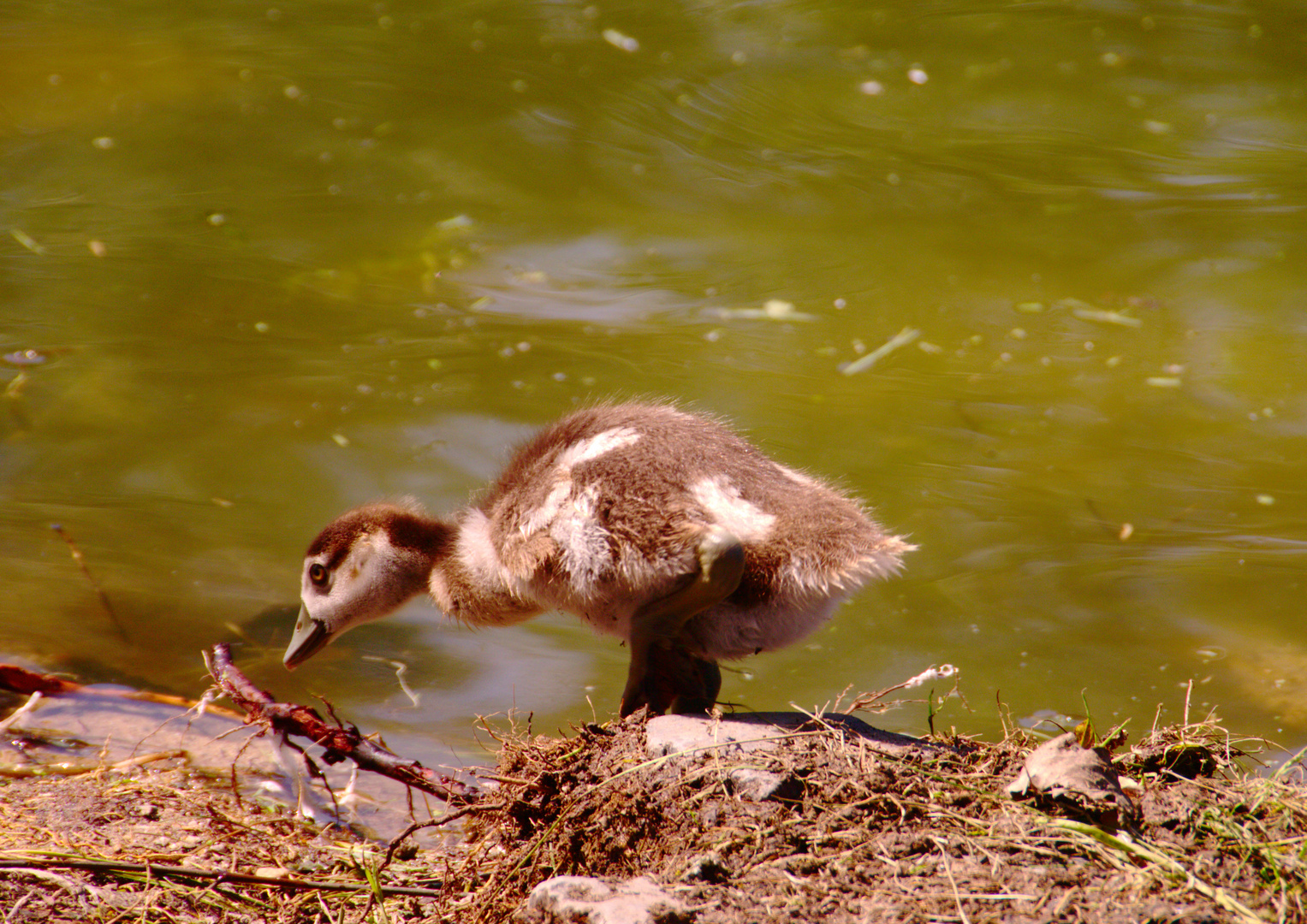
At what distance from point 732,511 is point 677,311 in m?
4.16

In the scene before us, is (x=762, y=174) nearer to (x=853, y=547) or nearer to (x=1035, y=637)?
(x=1035, y=637)

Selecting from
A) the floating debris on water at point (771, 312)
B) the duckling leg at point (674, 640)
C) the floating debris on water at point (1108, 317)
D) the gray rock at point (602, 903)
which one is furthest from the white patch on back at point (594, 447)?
the floating debris on water at point (1108, 317)

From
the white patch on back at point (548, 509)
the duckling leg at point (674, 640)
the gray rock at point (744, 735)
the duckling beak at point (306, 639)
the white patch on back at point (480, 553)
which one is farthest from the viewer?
the duckling beak at point (306, 639)

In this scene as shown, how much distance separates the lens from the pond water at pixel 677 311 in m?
5.05

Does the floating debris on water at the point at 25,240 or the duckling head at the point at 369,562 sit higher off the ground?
the duckling head at the point at 369,562

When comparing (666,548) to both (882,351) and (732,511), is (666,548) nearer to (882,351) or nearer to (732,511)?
(732,511)

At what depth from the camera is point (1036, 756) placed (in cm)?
261

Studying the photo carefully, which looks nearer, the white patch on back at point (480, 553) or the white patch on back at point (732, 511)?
the white patch on back at point (732, 511)

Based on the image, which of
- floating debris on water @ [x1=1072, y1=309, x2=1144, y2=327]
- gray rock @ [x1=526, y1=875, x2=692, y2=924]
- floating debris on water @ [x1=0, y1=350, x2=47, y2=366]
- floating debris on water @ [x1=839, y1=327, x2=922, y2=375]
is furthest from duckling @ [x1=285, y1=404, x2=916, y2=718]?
floating debris on water @ [x1=1072, y1=309, x2=1144, y2=327]

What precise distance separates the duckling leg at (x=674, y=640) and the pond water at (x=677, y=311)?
128 cm

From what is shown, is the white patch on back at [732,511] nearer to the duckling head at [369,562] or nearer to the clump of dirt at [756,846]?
the clump of dirt at [756,846]

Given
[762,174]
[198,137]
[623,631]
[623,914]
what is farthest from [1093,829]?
[198,137]

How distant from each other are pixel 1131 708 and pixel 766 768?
2465 millimetres

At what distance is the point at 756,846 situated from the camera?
2.48 meters
